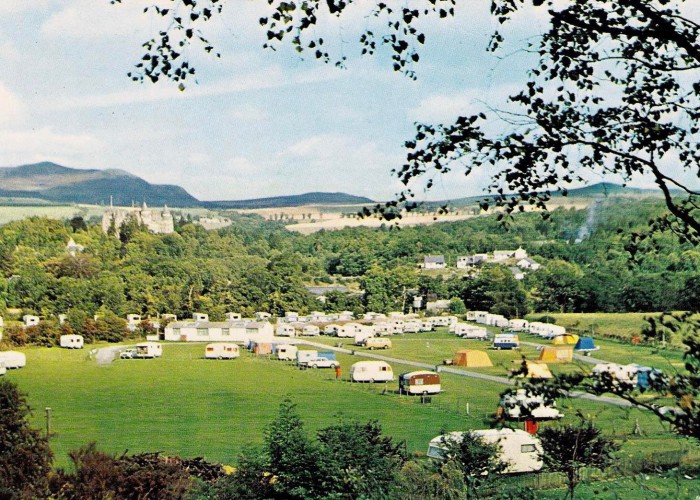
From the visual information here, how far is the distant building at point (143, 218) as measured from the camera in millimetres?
24719

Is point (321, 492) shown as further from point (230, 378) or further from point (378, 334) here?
point (378, 334)

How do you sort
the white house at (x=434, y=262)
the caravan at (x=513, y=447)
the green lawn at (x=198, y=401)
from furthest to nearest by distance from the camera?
1. the white house at (x=434, y=262)
2. the green lawn at (x=198, y=401)
3. the caravan at (x=513, y=447)

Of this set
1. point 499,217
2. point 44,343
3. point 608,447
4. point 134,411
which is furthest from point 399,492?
point 44,343

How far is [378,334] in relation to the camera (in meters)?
19.6

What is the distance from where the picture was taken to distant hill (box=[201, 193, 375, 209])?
26.3 meters

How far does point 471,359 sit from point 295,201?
38.1ft

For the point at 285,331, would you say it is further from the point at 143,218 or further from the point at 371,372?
the point at 143,218

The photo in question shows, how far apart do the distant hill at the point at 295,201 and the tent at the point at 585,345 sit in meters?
10.0

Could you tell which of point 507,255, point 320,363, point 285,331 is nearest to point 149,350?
point 285,331

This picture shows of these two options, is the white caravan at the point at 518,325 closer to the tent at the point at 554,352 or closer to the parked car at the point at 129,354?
the tent at the point at 554,352

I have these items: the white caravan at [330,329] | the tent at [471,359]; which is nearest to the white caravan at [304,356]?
the white caravan at [330,329]

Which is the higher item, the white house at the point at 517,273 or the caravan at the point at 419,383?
the white house at the point at 517,273

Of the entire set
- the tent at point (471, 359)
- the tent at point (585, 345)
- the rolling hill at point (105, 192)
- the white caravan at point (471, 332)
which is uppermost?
the rolling hill at point (105, 192)

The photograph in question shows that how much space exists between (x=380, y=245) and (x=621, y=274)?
8.47 meters
